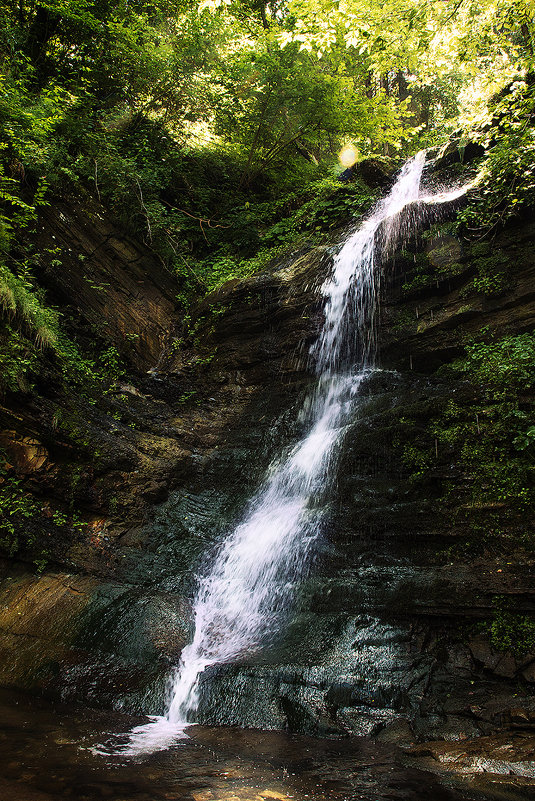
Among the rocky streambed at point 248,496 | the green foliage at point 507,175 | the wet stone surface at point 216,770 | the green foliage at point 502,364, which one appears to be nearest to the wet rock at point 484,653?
the rocky streambed at point 248,496

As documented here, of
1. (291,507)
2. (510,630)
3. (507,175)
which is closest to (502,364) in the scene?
(510,630)

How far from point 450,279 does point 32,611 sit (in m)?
8.37

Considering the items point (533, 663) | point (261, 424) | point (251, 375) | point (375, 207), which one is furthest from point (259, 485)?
point (375, 207)

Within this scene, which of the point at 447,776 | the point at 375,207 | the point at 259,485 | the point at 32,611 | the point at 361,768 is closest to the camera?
the point at 447,776

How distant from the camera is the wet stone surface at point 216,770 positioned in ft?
8.18

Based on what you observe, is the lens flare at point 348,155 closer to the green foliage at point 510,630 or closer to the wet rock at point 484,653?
the green foliage at point 510,630

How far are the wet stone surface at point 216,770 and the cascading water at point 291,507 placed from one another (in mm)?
415

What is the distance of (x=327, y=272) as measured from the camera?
9.79m

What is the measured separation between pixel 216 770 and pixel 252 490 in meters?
4.70

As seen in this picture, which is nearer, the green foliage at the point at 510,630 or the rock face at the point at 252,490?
the green foliage at the point at 510,630

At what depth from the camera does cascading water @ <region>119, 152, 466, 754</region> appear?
482 cm

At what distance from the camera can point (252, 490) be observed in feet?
24.7

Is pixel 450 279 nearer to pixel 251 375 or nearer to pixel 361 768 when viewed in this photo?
pixel 251 375

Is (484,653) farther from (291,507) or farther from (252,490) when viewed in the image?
(252,490)
